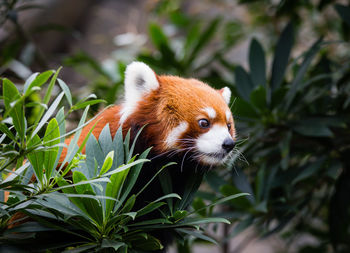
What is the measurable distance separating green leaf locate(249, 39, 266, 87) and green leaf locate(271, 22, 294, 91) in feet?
0.19

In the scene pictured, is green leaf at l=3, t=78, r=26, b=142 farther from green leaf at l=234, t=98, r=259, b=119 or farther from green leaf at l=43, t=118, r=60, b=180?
green leaf at l=234, t=98, r=259, b=119

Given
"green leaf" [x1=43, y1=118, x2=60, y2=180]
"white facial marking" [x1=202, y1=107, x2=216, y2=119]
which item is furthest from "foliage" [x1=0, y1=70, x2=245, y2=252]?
"white facial marking" [x1=202, y1=107, x2=216, y2=119]

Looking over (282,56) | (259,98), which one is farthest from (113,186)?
(282,56)

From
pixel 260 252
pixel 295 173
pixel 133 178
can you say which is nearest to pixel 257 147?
pixel 295 173

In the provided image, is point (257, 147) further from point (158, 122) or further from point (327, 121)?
point (158, 122)

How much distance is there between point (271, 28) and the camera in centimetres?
349

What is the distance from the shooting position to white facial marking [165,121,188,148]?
1.32m

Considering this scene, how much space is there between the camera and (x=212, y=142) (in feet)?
4.28

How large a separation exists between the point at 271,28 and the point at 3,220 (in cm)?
302

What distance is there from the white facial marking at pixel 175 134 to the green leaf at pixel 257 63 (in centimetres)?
86

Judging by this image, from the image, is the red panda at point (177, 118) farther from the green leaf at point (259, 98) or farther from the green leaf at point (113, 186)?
the green leaf at point (259, 98)

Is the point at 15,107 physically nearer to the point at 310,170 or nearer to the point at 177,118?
the point at 177,118

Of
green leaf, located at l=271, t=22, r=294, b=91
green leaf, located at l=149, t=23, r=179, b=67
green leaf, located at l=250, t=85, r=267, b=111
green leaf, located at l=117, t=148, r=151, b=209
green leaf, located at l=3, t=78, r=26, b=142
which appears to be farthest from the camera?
green leaf, located at l=149, t=23, r=179, b=67

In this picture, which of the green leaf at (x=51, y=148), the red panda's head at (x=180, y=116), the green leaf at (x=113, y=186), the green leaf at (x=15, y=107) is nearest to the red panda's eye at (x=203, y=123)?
the red panda's head at (x=180, y=116)
